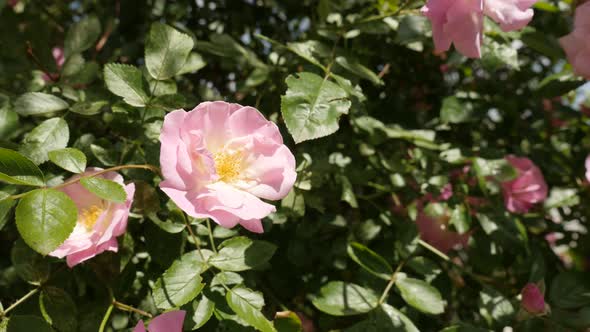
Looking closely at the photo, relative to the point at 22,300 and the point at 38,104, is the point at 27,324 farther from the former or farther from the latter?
the point at 38,104

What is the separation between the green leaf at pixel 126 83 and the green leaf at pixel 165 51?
0.11ft

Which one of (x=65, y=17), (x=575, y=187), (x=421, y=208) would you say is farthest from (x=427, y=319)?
(x=65, y=17)

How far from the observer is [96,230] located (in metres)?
0.84

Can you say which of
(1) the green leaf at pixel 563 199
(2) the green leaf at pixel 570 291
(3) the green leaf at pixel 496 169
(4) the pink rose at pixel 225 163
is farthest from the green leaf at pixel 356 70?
(1) the green leaf at pixel 563 199

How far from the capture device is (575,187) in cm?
147

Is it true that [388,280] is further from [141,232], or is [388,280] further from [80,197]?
[80,197]

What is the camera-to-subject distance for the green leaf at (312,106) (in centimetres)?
82

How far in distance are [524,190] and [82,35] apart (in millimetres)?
1077

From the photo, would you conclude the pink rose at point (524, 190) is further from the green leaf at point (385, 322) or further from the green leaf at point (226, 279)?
the green leaf at point (226, 279)

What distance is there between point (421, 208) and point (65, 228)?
32.4 inches

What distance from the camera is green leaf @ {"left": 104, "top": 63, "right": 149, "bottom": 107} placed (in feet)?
2.92

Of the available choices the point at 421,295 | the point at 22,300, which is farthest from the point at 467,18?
the point at 22,300

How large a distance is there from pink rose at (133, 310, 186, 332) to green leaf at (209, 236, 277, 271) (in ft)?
0.36

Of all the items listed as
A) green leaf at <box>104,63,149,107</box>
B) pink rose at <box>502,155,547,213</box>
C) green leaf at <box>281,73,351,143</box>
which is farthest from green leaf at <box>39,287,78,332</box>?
pink rose at <box>502,155,547,213</box>
